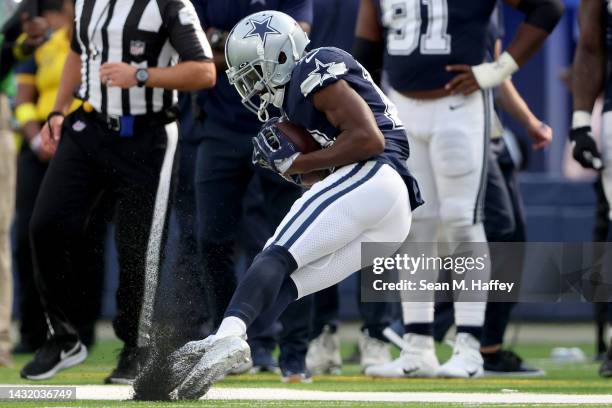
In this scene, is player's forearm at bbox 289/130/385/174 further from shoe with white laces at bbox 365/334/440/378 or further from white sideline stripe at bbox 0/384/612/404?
shoe with white laces at bbox 365/334/440/378

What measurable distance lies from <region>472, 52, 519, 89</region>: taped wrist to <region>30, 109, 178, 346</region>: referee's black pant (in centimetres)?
146

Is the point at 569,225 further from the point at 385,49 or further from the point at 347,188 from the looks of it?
the point at 347,188

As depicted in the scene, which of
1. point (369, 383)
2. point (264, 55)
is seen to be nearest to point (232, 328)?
point (264, 55)

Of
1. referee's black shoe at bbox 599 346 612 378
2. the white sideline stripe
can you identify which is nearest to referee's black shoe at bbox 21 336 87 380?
the white sideline stripe

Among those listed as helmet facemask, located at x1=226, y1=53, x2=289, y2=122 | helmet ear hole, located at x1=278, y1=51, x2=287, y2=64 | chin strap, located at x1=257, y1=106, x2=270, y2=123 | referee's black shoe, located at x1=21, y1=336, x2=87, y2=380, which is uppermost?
helmet ear hole, located at x1=278, y1=51, x2=287, y2=64

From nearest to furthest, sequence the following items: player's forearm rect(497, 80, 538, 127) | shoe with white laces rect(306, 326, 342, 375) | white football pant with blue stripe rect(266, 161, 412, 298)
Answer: white football pant with blue stripe rect(266, 161, 412, 298), shoe with white laces rect(306, 326, 342, 375), player's forearm rect(497, 80, 538, 127)

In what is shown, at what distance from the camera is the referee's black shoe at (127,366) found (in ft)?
19.4

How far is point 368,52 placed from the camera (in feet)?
22.8

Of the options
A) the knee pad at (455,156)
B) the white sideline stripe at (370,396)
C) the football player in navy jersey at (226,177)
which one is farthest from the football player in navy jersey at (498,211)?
the white sideline stripe at (370,396)

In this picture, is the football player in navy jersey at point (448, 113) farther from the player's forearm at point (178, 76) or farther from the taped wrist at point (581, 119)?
the player's forearm at point (178, 76)

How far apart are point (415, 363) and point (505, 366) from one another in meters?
0.68

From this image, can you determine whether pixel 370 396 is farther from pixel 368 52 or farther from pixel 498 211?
pixel 368 52

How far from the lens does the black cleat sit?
6.81 metres

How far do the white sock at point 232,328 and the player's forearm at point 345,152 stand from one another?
0.69m
